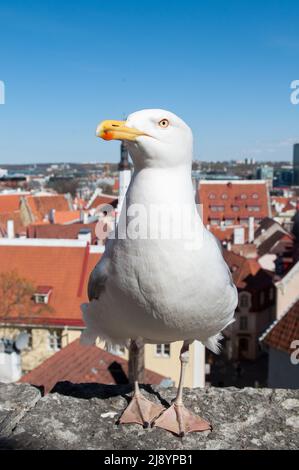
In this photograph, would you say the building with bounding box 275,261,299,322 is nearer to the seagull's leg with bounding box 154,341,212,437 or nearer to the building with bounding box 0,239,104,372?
the building with bounding box 0,239,104,372

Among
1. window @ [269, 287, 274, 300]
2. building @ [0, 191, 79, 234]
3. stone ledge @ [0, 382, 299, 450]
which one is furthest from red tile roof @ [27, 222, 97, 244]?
stone ledge @ [0, 382, 299, 450]

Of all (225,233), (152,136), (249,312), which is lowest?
(249,312)

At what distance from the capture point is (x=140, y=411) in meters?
3.26

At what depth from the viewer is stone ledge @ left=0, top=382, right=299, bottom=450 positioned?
2.94 meters

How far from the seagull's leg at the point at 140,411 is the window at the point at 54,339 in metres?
13.0

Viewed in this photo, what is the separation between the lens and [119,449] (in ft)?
9.39

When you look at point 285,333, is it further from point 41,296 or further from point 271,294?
point 271,294

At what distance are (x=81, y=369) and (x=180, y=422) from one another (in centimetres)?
764

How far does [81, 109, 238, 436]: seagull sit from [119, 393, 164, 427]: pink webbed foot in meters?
0.61

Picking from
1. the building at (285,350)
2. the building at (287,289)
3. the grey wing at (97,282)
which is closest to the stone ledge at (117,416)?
the grey wing at (97,282)

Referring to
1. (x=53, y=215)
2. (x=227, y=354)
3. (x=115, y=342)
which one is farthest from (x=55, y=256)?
(x=53, y=215)

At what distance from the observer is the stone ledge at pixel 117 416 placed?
9.66 ft

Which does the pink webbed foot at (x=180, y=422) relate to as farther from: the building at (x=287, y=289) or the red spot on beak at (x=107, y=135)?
the building at (x=287, y=289)

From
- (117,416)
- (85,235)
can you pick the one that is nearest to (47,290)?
(85,235)
